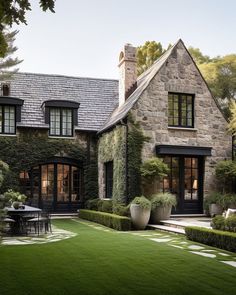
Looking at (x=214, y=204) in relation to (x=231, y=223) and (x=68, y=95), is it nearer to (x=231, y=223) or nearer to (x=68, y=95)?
(x=231, y=223)

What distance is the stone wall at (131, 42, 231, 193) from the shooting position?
18.3 m

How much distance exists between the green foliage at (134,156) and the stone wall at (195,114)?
0.28m

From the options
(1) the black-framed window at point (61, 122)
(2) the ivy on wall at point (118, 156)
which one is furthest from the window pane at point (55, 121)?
(2) the ivy on wall at point (118, 156)

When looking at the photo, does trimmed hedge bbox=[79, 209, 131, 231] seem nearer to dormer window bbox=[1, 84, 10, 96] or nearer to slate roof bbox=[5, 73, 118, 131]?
slate roof bbox=[5, 73, 118, 131]

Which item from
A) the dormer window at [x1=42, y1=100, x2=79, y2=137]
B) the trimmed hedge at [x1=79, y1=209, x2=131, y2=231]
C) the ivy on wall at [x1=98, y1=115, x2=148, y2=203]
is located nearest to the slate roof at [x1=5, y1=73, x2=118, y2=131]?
the dormer window at [x1=42, y1=100, x2=79, y2=137]

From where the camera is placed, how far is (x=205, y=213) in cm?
1873

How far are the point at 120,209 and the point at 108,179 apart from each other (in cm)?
424

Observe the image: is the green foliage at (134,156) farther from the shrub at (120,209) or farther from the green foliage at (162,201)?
the green foliage at (162,201)

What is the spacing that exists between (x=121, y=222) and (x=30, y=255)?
20.4 ft

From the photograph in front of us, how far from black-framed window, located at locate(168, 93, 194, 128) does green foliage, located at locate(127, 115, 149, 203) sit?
1.82 m

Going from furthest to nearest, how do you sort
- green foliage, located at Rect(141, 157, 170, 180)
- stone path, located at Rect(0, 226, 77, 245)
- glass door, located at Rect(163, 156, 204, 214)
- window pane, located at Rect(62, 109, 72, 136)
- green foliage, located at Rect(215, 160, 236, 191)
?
window pane, located at Rect(62, 109, 72, 136)
glass door, located at Rect(163, 156, 204, 214)
green foliage, located at Rect(215, 160, 236, 191)
green foliage, located at Rect(141, 157, 170, 180)
stone path, located at Rect(0, 226, 77, 245)

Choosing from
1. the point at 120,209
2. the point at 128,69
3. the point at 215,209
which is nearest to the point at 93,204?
the point at 120,209

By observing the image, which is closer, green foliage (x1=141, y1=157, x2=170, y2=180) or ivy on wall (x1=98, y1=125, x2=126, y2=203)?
green foliage (x1=141, y1=157, x2=170, y2=180)

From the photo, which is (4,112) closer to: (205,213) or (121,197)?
(121,197)
